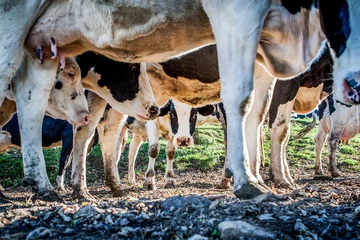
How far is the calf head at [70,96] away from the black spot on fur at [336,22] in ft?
10.5

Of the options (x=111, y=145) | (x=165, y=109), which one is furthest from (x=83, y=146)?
(x=165, y=109)

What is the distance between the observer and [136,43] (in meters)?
4.58

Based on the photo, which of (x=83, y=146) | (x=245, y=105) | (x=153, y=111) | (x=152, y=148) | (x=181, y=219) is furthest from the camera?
(x=152, y=148)

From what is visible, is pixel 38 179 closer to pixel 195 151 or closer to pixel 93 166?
pixel 93 166

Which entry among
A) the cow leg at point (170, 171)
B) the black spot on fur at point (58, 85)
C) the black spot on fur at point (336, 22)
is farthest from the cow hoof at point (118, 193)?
the black spot on fur at point (336, 22)

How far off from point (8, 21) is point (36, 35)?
0.39m

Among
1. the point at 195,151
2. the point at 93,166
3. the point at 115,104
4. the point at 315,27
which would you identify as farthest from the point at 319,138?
the point at 315,27

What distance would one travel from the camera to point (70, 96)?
19.3 ft

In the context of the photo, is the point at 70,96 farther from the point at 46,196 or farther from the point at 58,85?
the point at 46,196

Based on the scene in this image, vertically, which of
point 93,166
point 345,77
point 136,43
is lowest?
point 93,166

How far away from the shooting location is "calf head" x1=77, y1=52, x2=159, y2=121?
→ 642 centimetres

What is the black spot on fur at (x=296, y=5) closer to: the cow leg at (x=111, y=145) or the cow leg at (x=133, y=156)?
the cow leg at (x=111, y=145)

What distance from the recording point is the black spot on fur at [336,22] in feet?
12.5

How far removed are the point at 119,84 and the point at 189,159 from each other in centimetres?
819
